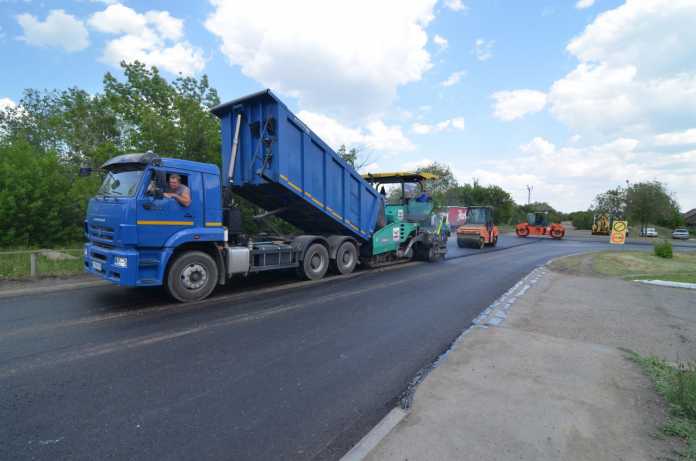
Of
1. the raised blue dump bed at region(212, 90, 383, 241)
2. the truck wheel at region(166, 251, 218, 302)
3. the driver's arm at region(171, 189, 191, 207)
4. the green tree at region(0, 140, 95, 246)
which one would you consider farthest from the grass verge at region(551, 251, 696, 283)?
the green tree at region(0, 140, 95, 246)

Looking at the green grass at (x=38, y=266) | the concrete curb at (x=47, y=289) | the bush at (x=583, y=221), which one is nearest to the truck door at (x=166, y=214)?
the concrete curb at (x=47, y=289)

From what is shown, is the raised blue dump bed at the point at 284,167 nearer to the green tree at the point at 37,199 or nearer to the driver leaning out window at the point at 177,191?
the driver leaning out window at the point at 177,191

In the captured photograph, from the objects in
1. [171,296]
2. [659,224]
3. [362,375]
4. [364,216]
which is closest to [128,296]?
[171,296]

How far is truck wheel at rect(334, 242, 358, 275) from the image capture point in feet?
30.6

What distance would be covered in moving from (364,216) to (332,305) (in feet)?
14.2

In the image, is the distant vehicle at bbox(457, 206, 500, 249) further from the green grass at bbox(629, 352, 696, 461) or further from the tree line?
the tree line

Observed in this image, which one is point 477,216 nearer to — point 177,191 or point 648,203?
point 177,191

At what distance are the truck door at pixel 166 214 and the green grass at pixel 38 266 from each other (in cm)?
442

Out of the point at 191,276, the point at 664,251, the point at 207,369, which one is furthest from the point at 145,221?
the point at 664,251

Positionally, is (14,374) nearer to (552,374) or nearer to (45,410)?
(45,410)

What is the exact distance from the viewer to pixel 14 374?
3.32 metres

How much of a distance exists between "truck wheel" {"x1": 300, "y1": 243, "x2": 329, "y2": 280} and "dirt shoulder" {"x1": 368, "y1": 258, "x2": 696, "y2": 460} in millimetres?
4417

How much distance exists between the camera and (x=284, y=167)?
744cm

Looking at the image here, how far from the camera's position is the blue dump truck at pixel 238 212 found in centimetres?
563
